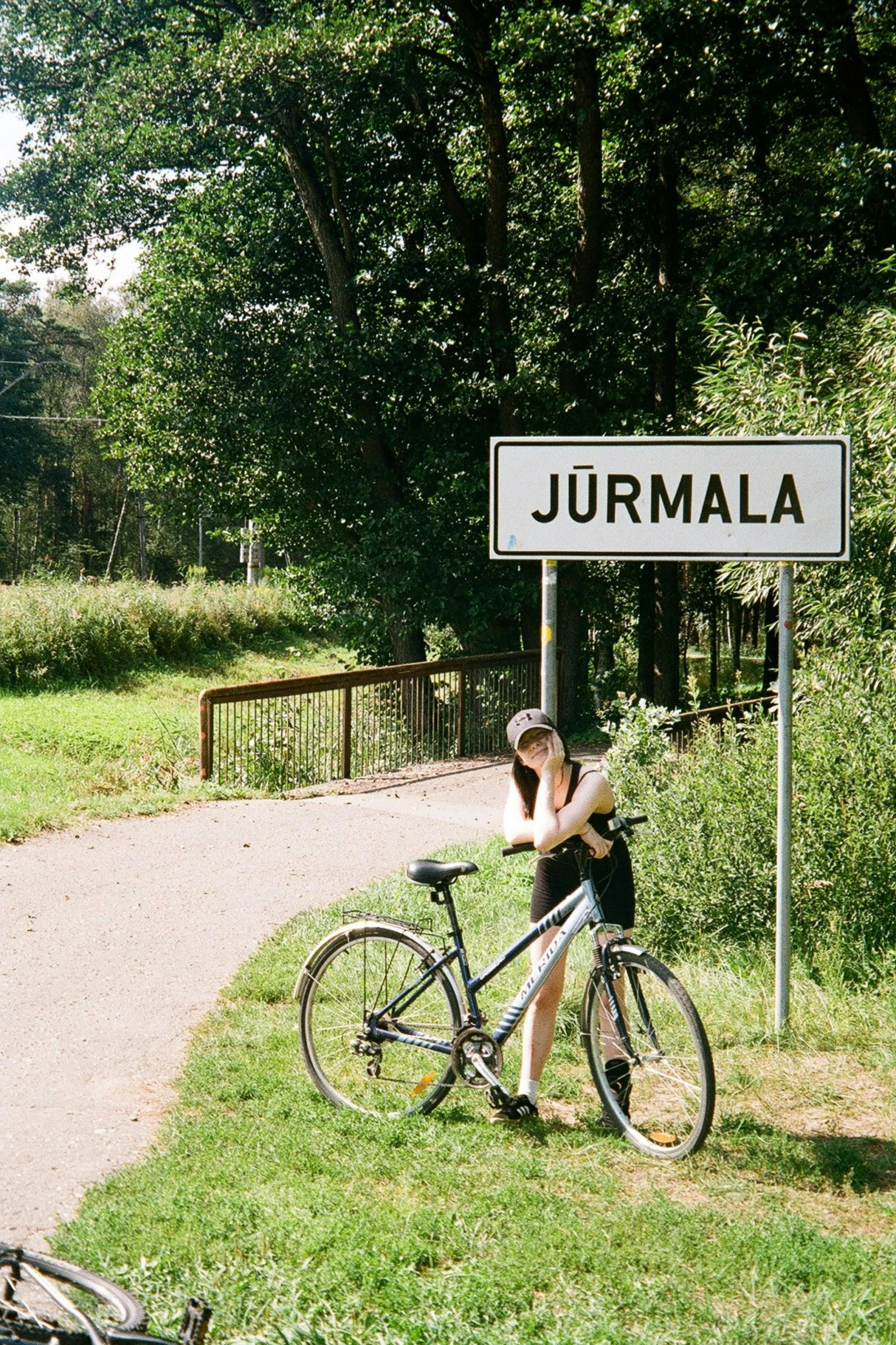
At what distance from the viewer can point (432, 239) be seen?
2214 cm

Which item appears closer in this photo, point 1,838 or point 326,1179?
point 326,1179

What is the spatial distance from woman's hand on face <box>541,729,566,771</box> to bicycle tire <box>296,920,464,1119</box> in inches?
32.3

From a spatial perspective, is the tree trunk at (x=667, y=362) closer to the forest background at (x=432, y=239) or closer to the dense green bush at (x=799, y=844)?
the forest background at (x=432, y=239)

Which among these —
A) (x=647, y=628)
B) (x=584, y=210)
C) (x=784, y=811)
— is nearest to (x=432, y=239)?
(x=584, y=210)

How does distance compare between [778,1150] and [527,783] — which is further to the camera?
[527,783]

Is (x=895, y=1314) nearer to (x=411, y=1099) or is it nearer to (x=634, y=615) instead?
(x=411, y=1099)

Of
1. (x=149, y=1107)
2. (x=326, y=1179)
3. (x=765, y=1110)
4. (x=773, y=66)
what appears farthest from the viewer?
(x=773, y=66)

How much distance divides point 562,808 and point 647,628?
56.6 ft

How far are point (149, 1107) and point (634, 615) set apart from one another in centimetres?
1911

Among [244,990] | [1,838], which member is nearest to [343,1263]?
[244,990]

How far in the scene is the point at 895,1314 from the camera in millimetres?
3535

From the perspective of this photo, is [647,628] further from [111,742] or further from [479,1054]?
[479,1054]

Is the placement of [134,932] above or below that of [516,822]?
below

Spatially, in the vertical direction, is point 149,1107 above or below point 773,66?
below
